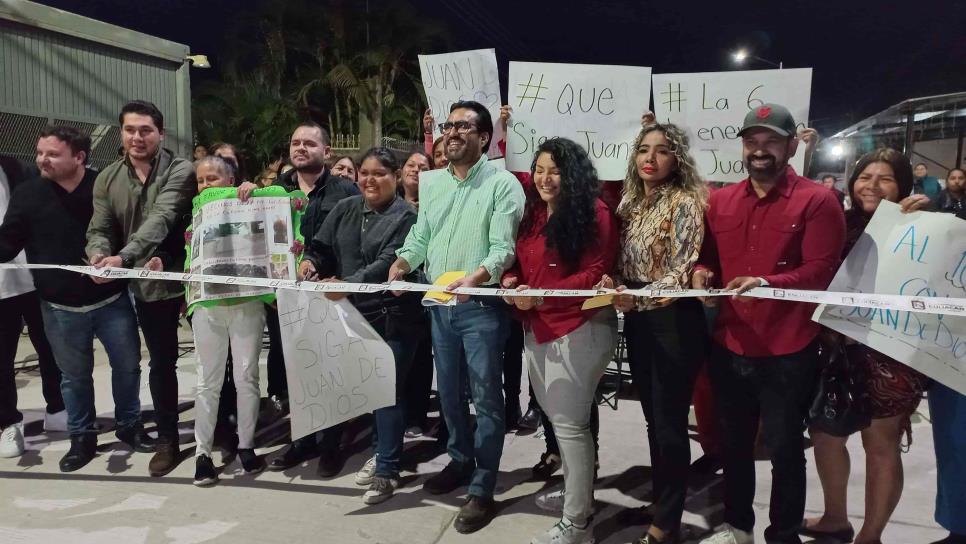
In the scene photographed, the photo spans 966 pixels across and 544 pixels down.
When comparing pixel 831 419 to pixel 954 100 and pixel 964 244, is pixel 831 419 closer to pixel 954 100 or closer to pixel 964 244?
pixel 964 244

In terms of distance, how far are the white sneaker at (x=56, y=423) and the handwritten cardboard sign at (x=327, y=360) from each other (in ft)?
8.28

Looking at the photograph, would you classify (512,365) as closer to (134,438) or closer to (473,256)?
(473,256)

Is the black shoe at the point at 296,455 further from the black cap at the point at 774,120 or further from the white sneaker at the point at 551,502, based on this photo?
the black cap at the point at 774,120

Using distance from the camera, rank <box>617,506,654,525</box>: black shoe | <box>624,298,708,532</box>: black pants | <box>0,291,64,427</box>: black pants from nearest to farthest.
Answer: <box>624,298,708,532</box>: black pants, <box>617,506,654,525</box>: black shoe, <box>0,291,64,427</box>: black pants

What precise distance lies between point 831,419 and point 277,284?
9.32 feet

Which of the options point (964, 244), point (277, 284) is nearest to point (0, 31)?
point (277, 284)

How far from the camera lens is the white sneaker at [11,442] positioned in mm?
4336

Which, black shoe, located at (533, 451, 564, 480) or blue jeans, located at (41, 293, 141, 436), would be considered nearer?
black shoe, located at (533, 451, 564, 480)

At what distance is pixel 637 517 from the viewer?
3.40 m

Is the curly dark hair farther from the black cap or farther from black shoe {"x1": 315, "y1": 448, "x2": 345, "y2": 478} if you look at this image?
black shoe {"x1": 315, "y1": 448, "x2": 345, "y2": 478}

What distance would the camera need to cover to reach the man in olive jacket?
4.01 metres

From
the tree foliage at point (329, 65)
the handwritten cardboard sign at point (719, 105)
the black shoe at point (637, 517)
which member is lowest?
the black shoe at point (637, 517)

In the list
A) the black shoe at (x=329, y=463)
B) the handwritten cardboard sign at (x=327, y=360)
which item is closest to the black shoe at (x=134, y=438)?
the black shoe at (x=329, y=463)

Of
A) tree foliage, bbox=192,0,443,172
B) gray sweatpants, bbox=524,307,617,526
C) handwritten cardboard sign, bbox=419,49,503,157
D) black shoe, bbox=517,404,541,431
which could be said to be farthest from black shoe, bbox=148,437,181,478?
tree foliage, bbox=192,0,443,172
